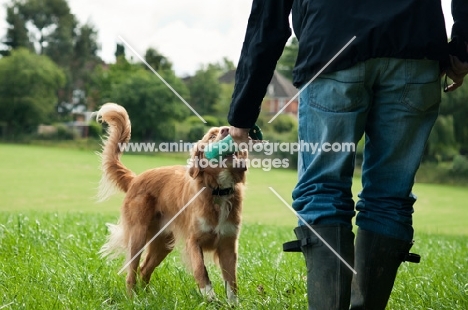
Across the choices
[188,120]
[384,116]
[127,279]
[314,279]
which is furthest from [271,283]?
[188,120]

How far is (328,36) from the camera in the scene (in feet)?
6.11

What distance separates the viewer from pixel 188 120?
881 centimetres

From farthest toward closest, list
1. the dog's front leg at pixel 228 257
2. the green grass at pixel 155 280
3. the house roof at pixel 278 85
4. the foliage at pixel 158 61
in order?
the foliage at pixel 158 61, the house roof at pixel 278 85, the dog's front leg at pixel 228 257, the green grass at pixel 155 280

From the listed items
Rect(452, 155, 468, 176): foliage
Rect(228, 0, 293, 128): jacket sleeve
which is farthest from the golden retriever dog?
Rect(452, 155, 468, 176): foliage

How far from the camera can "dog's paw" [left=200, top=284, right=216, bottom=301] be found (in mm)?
2783

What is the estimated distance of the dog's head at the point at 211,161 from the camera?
3.12 metres

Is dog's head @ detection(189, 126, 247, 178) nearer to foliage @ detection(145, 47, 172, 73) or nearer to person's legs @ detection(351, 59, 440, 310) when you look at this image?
person's legs @ detection(351, 59, 440, 310)

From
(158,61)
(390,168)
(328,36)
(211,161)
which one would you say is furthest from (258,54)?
(158,61)

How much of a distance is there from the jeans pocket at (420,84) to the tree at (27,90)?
26.2 feet

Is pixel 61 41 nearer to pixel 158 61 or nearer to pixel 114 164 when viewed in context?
pixel 158 61

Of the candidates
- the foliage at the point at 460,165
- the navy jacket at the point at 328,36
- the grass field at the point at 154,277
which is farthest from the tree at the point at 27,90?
the navy jacket at the point at 328,36

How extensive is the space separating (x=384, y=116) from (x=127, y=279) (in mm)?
1915

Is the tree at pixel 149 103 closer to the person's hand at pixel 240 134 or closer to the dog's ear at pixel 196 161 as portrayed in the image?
the dog's ear at pixel 196 161

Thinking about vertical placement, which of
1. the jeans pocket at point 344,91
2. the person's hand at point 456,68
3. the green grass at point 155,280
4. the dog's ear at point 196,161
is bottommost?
the green grass at point 155,280
